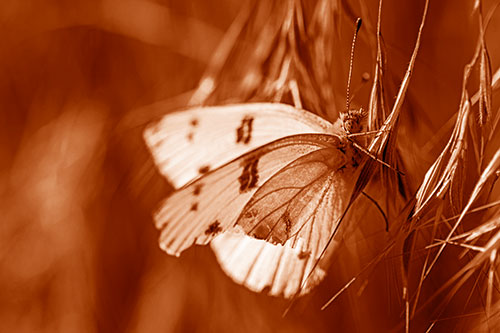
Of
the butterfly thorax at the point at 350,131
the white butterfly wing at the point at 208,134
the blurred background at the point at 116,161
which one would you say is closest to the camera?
the butterfly thorax at the point at 350,131

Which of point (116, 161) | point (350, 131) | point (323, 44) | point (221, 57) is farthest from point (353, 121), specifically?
point (116, 161)

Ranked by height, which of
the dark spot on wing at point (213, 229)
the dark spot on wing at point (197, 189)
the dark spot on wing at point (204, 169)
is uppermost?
the dark spot on wing at point (204, 169)

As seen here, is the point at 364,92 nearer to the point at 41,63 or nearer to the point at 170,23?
the point at 170,23

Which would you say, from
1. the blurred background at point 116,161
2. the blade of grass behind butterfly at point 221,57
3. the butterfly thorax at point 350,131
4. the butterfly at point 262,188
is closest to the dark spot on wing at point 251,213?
the butterfly at point 262,188

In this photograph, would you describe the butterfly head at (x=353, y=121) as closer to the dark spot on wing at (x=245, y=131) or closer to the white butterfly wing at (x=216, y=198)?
the white butterfly wing at (x=216, y=198)

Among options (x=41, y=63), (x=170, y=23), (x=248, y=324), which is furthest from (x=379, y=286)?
(x=41, y=63)

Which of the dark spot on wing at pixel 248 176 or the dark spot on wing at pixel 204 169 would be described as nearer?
the dark spot on wing at pixel 248 176
